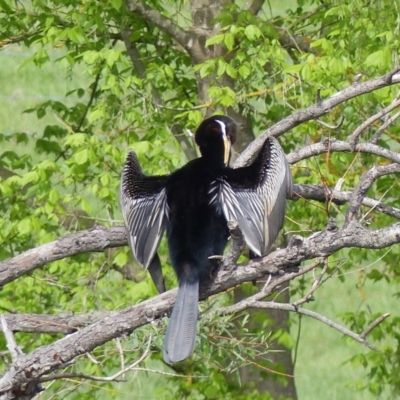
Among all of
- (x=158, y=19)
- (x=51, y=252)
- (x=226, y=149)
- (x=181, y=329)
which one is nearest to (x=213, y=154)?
(x=226, y=149)

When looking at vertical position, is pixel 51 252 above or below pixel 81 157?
above

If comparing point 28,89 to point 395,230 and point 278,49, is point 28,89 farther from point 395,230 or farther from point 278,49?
point 395,230

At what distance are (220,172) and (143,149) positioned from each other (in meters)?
1.11

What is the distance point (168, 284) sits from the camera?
5098 millimetres

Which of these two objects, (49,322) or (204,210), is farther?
(204,210)

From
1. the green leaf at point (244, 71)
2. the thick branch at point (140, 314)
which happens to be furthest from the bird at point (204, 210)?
the green leaf at point (244, 71)

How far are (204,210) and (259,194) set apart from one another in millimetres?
214

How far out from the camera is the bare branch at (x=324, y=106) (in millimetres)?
3461

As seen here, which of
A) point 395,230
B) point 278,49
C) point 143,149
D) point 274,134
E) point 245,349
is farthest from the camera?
point 278,49

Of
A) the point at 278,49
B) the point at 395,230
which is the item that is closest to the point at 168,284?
the point at 278,49

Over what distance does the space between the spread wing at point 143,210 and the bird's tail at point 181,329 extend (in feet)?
1.36

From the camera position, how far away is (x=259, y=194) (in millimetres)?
3504

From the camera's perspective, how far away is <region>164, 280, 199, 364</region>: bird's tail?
3039mm

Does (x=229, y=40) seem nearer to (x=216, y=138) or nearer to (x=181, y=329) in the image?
(x=216, y=138)
